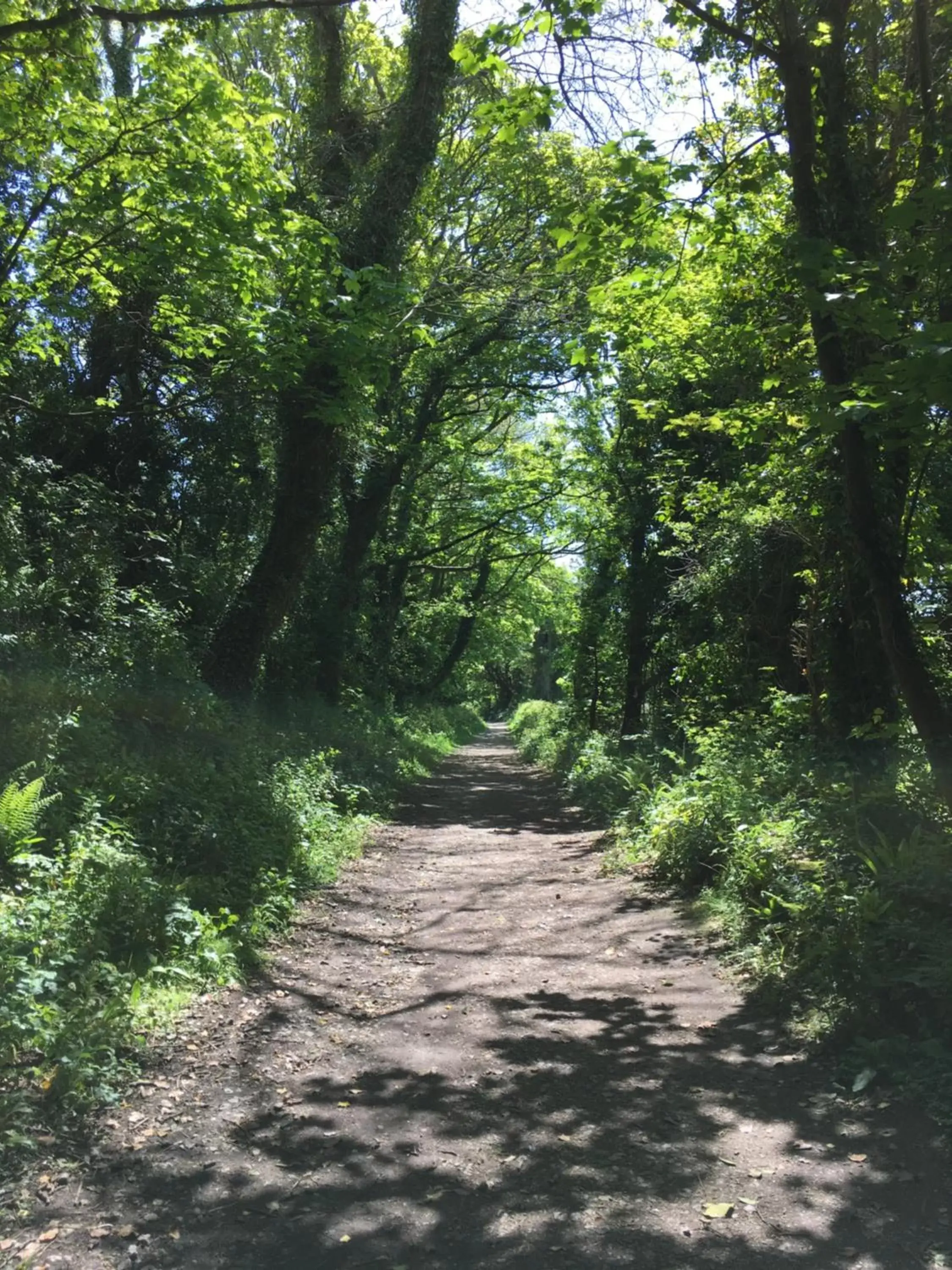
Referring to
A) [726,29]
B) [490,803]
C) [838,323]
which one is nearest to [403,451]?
[490,803]

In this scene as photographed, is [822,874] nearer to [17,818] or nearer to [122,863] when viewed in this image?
[122,863]

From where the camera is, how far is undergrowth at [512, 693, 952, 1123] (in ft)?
15.3

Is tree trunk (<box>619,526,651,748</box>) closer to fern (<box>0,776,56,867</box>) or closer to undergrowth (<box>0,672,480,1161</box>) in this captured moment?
undergrowth (<box>0,672,480,1161</box>)

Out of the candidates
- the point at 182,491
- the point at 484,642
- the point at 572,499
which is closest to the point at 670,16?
the point at 182,491

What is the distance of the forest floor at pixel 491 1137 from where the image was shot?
323 centimetres

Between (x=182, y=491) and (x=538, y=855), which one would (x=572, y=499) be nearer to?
(x=182, y=491)

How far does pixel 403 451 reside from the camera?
60.1ft

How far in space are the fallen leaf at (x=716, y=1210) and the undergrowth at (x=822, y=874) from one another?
1.18 meters

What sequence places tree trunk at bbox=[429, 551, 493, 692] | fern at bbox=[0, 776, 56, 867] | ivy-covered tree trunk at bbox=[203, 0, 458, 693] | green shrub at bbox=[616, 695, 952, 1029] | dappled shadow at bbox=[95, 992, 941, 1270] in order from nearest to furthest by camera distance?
dappled shadow at bbox=[95, 992, 941, 1270] < green shrub at bbox=[616, 695, 952, 1029] < fern at bbox=[0, 776, 56, 867] < ivy-covered tree trunk at bbox=[203, 0, 458, 693] < tree trunk at bbox=[429, 551, 493, 692]

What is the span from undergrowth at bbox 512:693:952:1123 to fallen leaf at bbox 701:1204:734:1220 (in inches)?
46.5

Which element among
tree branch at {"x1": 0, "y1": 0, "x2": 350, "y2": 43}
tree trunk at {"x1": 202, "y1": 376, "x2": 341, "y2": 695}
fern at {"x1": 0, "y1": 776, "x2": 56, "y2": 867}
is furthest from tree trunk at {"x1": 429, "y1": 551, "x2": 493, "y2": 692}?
fern at {"x1": 0, "y1": 776, "x2": 56, "y2": 867}

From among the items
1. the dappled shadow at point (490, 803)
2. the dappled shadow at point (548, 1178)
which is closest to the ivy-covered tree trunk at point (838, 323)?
the dappled shadow at point (548, 1178)

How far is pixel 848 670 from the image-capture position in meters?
8.72

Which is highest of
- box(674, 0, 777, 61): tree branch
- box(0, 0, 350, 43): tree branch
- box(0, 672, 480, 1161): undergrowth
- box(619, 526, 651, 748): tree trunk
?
box(674, 0, 777, 61): tree branch
